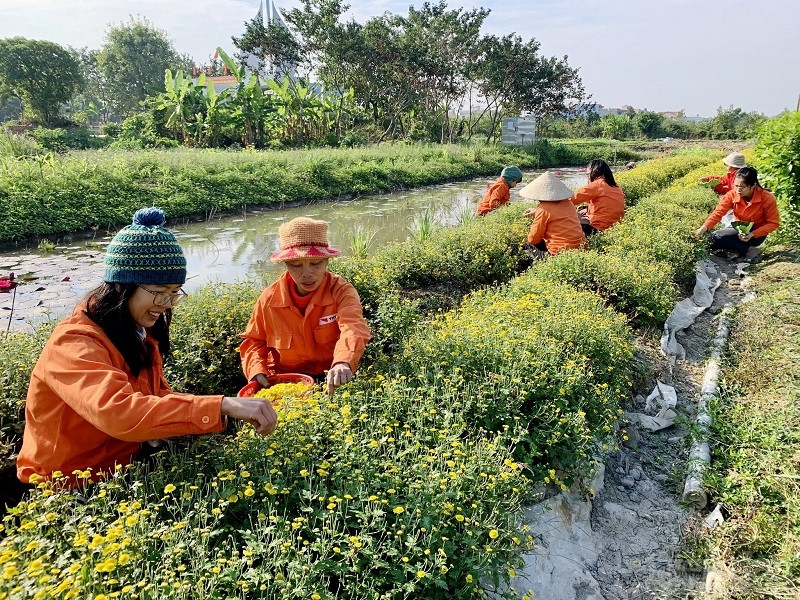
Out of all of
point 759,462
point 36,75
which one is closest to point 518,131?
point 36,75

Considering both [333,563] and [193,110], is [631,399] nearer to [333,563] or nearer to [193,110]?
[333,563]

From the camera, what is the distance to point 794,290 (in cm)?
589

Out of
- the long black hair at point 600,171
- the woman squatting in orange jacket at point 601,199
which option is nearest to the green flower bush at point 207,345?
the woman squatting in orange jacket at point 601,199

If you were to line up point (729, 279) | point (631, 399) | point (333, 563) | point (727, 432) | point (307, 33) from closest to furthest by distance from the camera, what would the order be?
point (333, 563), point (727, 432), point (631, 399), point (729, 279), point (307, 33)

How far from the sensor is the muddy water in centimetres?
659

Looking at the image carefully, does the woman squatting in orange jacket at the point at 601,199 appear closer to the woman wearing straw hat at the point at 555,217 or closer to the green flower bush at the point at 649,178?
the woman wearing straw hat at the point at 555,217

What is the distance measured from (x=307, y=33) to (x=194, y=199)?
1629 centimetres

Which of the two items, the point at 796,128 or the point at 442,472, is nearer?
the point at 442,472

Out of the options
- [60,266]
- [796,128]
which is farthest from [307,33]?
[796,128]

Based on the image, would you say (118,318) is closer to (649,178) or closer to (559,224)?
(559,224)

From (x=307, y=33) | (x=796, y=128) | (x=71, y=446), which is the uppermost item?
(x=307, y=33)

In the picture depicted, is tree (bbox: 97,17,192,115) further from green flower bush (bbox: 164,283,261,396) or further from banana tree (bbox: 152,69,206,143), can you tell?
green flower bush (bbox: 164,283,261,396)

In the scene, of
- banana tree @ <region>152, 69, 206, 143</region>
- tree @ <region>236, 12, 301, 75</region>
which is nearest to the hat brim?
banana tree @ <region>152, 69, 206, 143</region>

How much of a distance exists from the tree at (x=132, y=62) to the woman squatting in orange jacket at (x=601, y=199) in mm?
53648
